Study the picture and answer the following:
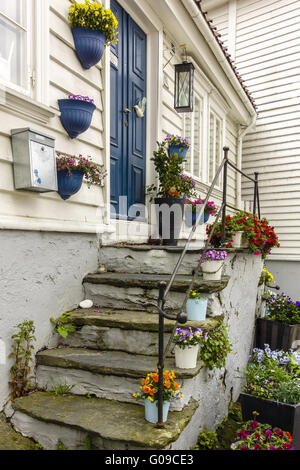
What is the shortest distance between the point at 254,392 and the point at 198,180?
3.74 m

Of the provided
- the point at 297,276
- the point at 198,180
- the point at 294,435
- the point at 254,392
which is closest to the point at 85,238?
the point at 254,392

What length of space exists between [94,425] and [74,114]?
2.21m

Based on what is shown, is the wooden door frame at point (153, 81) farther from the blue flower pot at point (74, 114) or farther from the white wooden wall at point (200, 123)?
the blue flower pot at point (74, 114)

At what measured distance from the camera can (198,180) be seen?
584cm

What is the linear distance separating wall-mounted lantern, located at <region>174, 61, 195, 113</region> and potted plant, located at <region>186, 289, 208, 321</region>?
9.37 ft

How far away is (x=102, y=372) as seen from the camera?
231cm

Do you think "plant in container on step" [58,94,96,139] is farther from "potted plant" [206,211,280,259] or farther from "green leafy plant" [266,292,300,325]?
"green leafy plant" [266,292,300,325]

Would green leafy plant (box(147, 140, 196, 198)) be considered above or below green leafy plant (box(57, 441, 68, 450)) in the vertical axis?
above

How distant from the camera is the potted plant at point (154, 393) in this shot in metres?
1.97

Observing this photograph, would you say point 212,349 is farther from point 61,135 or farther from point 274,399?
point 61,135

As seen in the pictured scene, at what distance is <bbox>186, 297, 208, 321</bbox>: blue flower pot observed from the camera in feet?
8.46

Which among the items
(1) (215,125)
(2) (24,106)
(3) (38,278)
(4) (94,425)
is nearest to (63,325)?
(3) (38,278)

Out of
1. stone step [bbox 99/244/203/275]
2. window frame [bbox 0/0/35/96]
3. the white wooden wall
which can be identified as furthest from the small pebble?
the white wooden wall
